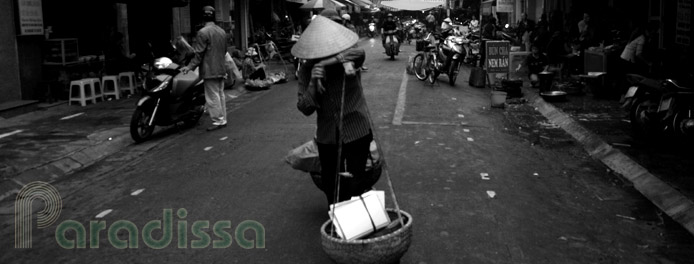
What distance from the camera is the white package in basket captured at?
429 cm

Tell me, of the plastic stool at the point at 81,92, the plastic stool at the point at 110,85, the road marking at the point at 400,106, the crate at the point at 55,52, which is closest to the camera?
the road marking at the point at 400,106

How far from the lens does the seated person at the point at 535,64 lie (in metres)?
16.2

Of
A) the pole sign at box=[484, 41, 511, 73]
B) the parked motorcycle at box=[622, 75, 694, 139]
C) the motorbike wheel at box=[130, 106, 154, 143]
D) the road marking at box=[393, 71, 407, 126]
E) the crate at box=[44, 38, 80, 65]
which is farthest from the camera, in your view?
the pole sign at box=[484, 41, 511, 73]

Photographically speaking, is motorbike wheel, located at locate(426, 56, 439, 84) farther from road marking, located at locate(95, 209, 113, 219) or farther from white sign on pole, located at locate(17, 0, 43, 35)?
road marking, located at locate(95, 209, 113, 219)

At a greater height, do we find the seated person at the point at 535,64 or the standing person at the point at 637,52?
the standing person at the point at 637,52

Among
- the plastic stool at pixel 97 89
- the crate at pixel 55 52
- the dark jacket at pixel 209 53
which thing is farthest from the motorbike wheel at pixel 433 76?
the crate at pixel 55 52

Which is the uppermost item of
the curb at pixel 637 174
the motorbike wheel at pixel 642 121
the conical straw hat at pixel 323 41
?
the conical straw hat at pixel 323 41

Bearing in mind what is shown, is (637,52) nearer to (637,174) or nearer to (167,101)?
(637,174)

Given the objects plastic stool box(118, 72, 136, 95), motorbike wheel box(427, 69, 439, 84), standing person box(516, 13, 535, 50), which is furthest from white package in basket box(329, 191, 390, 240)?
standing person box(516, 13, 535, 50)

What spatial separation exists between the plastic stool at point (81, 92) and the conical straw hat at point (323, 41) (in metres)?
9.30

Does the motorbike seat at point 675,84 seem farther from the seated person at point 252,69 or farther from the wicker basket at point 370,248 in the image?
the seated person at point 252,69

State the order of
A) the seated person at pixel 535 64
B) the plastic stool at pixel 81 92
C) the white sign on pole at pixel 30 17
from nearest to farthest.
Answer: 1. the white sign on pole at pixel 30 17
2. the plastic stool at pixel 81 92
3. the seated person at pixel 535 64

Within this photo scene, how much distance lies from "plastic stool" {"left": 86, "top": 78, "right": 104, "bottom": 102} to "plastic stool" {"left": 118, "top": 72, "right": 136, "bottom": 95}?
466mm

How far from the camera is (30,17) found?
41.5 ft
